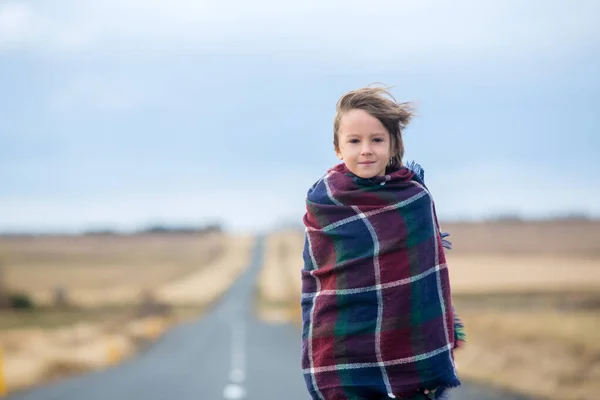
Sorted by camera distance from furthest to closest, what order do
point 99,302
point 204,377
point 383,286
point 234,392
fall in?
point 99,302
point 204,377
point 234,392
point 383,286

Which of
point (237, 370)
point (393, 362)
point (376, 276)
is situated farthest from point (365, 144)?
point (237, 370)

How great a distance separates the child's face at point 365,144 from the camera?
3.24 metres

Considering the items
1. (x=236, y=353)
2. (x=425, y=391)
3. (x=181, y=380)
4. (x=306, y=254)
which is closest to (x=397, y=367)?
(x=425, y=391)

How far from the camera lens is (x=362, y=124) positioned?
3.25 m

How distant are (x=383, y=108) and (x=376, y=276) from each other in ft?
2.07

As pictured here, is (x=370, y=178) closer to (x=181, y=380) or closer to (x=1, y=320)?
(x=181, y=380)

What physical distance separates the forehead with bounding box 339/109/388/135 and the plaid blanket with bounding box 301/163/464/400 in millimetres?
175

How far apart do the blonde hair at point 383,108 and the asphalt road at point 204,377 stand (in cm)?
838

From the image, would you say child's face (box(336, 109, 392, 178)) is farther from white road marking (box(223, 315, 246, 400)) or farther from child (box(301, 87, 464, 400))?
white road marking (box(223, 315, 246, 400))

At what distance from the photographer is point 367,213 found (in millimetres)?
3207

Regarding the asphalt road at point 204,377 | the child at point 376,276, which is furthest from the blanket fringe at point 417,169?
the asphalt road at point 204,377

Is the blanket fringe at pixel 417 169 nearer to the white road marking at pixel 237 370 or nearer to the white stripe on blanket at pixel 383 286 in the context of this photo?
the white stripe on blanket at pixel 383 286

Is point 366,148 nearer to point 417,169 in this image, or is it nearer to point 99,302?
point 417,169

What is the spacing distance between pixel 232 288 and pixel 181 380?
71.6 meters
